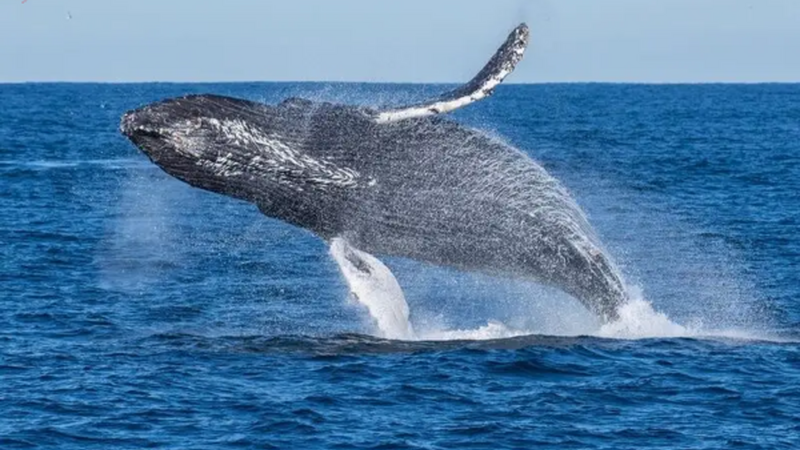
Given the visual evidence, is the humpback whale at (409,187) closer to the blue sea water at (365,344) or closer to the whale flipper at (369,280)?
the whale flipper at (369,280)

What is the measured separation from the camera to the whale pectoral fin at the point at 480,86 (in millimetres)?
17859

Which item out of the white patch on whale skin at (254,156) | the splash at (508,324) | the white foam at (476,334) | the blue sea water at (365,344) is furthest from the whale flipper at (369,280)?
the white patch on whale skin at (254,156)

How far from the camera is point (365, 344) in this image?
20.3m

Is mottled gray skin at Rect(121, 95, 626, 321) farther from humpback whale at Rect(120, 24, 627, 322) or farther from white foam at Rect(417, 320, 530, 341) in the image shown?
white foam at Rect(417, 320, 530, 341)

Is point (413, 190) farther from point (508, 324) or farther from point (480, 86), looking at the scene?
point (508, 324)

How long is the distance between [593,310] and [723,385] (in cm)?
235

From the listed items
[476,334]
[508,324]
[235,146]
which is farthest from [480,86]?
[508,324]

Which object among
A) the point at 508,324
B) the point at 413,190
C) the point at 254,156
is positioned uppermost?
the point at 254,156

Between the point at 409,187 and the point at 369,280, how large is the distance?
146cm

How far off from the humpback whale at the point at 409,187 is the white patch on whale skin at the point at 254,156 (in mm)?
12

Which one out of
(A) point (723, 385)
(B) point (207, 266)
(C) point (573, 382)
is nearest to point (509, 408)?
(C) point (573, 382)

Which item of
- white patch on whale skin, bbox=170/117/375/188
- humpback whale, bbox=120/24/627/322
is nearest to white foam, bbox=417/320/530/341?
humpback whale, bbox=120/24/627/322

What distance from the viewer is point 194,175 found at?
18.2 m
